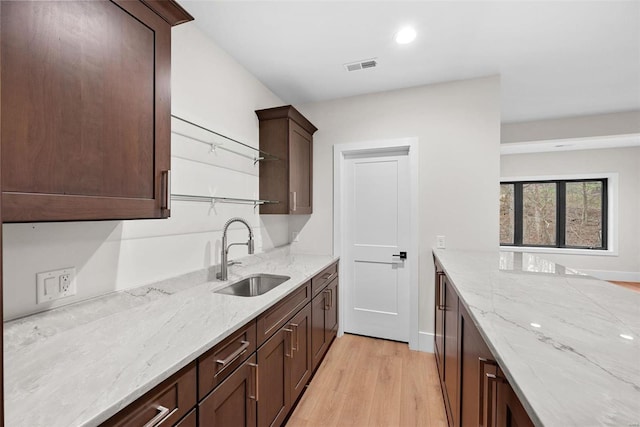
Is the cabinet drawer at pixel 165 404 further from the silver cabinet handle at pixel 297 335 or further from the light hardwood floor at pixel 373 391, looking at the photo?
the light hardwood floor at pixel 373 391

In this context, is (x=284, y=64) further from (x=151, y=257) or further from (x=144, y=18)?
(x=151, y=257)

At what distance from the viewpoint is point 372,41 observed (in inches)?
80.7

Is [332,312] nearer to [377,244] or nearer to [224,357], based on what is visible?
[377,244]

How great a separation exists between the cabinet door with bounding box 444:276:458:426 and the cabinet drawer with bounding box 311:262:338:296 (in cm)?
94

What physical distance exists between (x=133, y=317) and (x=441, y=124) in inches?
110

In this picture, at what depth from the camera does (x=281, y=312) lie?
5.21 feet

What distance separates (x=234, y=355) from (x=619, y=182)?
678 cm

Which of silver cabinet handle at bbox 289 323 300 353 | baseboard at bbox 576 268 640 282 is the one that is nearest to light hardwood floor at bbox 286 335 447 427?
silver cabinet handle at bbox 289 323 300 353

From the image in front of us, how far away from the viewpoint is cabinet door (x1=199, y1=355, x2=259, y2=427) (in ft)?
3.34

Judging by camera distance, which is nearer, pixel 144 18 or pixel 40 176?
pixel 40 176

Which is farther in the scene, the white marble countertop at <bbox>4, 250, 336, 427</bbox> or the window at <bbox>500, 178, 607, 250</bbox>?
the window at <bbox>500, 178, 607, 250</bbox>

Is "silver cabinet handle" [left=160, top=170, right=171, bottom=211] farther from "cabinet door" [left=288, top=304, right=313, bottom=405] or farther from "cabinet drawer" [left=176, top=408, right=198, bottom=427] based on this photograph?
"cabinet door" [left=288, top=304, right=313, bottom=405]

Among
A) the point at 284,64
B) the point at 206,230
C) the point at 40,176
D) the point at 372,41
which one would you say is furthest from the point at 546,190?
the point at 40,176

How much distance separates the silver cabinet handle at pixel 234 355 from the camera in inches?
42.5
